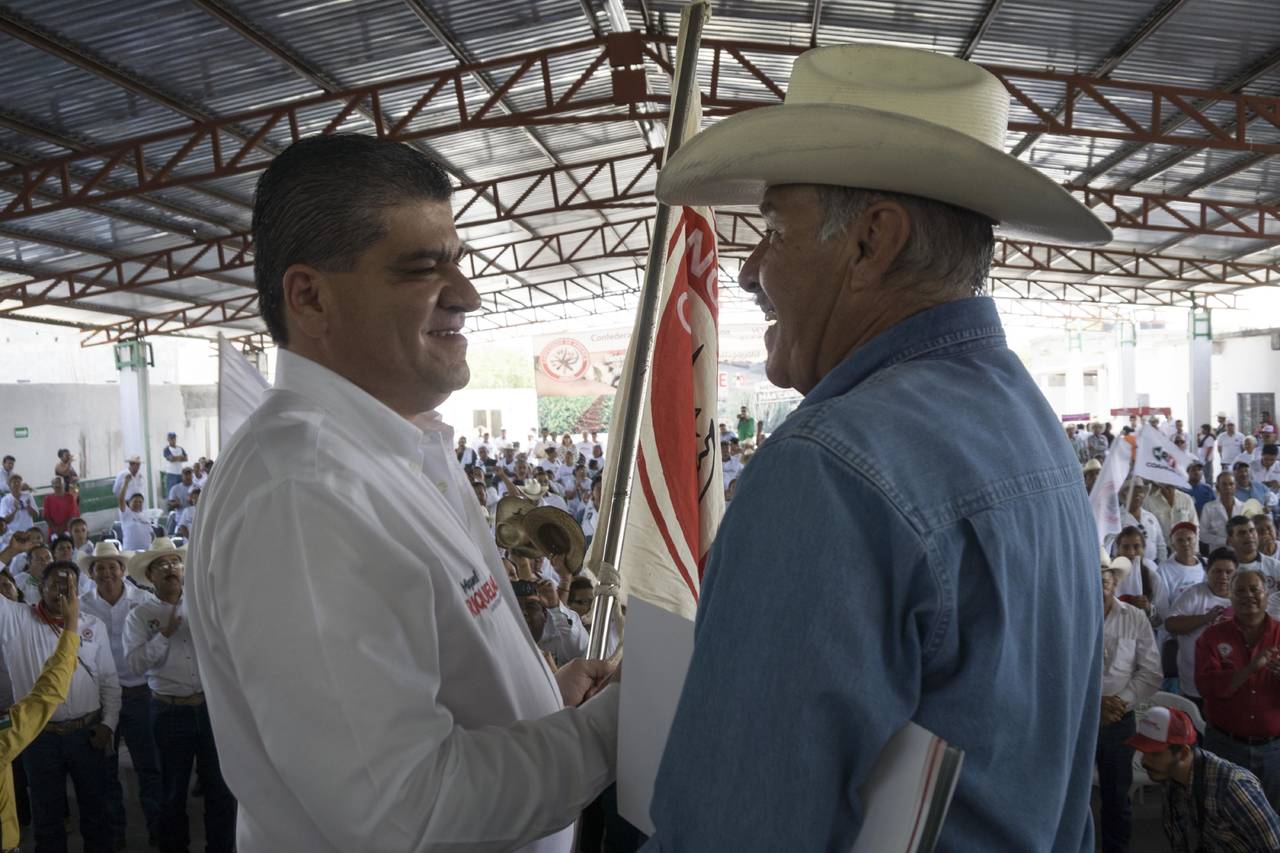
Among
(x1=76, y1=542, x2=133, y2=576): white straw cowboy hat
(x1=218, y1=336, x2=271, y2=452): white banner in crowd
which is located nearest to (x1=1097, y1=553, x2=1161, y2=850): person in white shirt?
(x1=218, y1=336, x2=271, y2=452): white banner in crowd

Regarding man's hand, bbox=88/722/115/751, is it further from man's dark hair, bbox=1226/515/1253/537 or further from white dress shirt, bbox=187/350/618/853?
man's dark hair, bbox=1226/515/1253/537

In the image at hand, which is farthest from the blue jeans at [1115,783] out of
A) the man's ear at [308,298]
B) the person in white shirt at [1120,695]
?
the man's ear at [308,298]

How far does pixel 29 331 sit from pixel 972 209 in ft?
82.0

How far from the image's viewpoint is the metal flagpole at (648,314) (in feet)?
8.20

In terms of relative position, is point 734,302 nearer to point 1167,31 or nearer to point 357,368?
point 1167,31

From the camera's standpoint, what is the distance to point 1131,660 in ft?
18.2

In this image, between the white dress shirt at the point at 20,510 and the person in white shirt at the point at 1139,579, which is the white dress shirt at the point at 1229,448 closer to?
the person in white shirt at the point at 1139,579

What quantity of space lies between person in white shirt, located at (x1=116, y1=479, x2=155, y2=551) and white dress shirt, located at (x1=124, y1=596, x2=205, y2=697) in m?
7.30

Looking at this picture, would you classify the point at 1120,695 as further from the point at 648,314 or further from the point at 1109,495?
the point at 648,314

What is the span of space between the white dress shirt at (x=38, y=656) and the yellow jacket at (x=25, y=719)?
91 centimetres

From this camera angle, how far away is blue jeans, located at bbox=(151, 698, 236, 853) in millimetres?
5160

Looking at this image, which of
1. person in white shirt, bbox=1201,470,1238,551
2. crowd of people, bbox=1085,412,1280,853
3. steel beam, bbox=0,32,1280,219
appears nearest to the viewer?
crowd of people, bbox=1085,412,1280,853

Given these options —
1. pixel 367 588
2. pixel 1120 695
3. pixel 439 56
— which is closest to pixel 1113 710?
pixel 1120 695

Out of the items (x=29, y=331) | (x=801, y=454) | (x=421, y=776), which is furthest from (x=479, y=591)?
(x=29, y=331)
